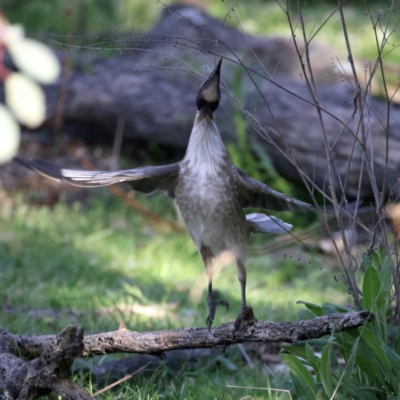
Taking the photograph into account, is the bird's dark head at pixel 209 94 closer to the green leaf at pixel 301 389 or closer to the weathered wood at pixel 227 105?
the green leaf at pixel 301 389

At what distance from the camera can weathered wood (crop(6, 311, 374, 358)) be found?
2.30m

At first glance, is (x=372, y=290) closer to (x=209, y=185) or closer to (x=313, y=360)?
(x=313, y=360)

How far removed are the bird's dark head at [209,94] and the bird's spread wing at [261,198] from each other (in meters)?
0.36

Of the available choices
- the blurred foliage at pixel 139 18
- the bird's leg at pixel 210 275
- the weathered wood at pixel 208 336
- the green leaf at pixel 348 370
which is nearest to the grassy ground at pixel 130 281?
the weathered wood at pixel 208 336

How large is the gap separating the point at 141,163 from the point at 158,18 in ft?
9.05

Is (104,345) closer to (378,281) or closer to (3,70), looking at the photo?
(378,281)

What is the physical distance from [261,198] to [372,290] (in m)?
1.03

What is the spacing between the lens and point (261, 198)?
3.29m

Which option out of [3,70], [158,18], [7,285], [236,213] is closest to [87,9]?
[158,18]

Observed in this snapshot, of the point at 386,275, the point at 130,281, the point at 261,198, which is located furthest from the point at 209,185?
the point at 130,281

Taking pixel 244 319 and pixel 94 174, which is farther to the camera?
→ pixel 94 174

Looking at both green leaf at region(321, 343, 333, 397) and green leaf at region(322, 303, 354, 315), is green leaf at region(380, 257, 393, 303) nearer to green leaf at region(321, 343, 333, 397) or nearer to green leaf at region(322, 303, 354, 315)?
green leaf at region(322, 303, 354, 315)

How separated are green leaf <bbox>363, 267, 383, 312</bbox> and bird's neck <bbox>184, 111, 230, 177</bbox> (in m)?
0.98

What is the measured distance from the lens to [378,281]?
236cm
